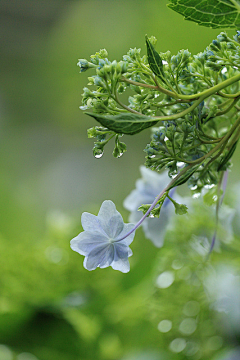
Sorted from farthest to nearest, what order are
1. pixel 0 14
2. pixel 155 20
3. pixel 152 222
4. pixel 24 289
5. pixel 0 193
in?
pixel 0 14
pixel 155 20
pixel 0 193
pixel 24 289
pixel 152 222

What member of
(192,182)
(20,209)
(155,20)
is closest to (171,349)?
(192,182)

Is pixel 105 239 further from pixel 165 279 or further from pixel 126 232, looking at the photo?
pixel 165 279

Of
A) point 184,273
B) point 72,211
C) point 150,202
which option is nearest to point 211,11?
point 150,202

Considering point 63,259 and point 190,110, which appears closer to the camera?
point 190,110

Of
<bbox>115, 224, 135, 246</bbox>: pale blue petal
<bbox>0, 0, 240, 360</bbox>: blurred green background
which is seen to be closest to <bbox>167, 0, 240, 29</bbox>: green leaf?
<bbox>115, 224, 135, 246</bbox>: pale blue petal

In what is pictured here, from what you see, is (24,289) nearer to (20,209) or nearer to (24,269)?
(24,269)

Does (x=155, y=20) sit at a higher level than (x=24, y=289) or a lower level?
higher

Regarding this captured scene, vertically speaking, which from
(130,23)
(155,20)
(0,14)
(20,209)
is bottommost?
(20,209)
